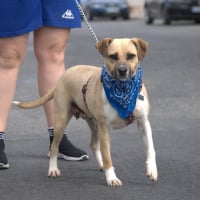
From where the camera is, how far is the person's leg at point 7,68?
533 centimetres

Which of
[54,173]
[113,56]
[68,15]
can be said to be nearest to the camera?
[113,56]

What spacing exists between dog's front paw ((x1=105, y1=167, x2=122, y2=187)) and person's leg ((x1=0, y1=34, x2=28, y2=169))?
3.11 feet

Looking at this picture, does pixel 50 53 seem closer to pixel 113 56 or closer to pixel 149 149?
pixel 113 56

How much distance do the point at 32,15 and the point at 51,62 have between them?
484 mm

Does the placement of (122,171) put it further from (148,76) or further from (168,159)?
(148,76)

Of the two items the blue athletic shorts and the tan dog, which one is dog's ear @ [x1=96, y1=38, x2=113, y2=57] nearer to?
the tan dog

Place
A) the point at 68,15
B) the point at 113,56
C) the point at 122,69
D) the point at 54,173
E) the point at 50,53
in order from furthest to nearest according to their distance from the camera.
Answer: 1. the point at 50,53
2. the point at 68,15
3. the point at 54,173
4. the point at 113,56
5. the point at 122,69

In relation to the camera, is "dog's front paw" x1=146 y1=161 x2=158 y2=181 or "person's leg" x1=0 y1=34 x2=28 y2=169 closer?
"dog's front paw" x1=146 y1=161 x2=158 y2=181

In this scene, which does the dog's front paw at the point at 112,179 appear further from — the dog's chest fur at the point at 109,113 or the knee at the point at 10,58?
the knee at the point at 10,58

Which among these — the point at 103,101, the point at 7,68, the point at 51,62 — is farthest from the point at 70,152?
the point at 103,101

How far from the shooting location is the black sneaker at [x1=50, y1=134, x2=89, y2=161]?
555 cm

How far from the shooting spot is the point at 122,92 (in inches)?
187

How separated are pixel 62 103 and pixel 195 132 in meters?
1.84

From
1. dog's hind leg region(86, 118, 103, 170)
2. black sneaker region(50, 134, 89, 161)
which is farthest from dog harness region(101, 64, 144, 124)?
black sneaker region(50, 134, 89, 161)
